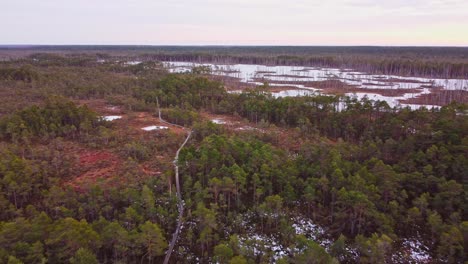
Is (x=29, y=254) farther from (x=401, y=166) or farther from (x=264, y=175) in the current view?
(x=401, y=166)

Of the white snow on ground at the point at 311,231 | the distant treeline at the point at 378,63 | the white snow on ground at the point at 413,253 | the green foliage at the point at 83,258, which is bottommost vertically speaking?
the white snow on ground at the point at 413,253

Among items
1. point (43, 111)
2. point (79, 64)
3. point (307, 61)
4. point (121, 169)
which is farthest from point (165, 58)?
point (121, 169)

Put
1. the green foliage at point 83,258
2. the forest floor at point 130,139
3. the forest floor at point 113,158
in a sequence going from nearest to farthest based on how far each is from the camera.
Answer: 1. the green foliage at point 83,258
2. the forest floor at point 113,158
3. the forest floor at point 130,139

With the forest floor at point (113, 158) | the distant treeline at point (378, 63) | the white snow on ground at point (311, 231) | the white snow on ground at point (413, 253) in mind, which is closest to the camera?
the white snow on ground at point (413, 253)

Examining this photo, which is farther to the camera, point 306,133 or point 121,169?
point 306,133

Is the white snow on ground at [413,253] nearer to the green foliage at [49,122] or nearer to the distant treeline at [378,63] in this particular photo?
the green foliage at [49,122]

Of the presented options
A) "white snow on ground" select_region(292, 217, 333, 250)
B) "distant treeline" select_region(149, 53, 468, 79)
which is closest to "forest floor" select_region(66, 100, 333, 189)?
"white snow on ground" select_region(292, 217, 333, 250)

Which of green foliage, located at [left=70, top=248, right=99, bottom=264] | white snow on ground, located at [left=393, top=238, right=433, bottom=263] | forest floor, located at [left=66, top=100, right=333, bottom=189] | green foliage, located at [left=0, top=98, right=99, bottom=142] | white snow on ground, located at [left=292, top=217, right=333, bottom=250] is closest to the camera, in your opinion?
green foliage, located at [left=70, top=248, right=99, bottom=264]

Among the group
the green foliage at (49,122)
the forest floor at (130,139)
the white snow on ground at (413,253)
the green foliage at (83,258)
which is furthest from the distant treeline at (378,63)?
the green foliage at (83,258)

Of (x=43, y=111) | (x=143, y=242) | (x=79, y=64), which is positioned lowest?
(x=143, y=242)

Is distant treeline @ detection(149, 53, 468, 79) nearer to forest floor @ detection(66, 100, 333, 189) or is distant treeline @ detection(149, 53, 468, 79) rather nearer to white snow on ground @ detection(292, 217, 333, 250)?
forest floor @ detection(66, 100, 333, 189)

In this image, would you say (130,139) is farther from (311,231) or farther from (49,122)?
(311,231)
